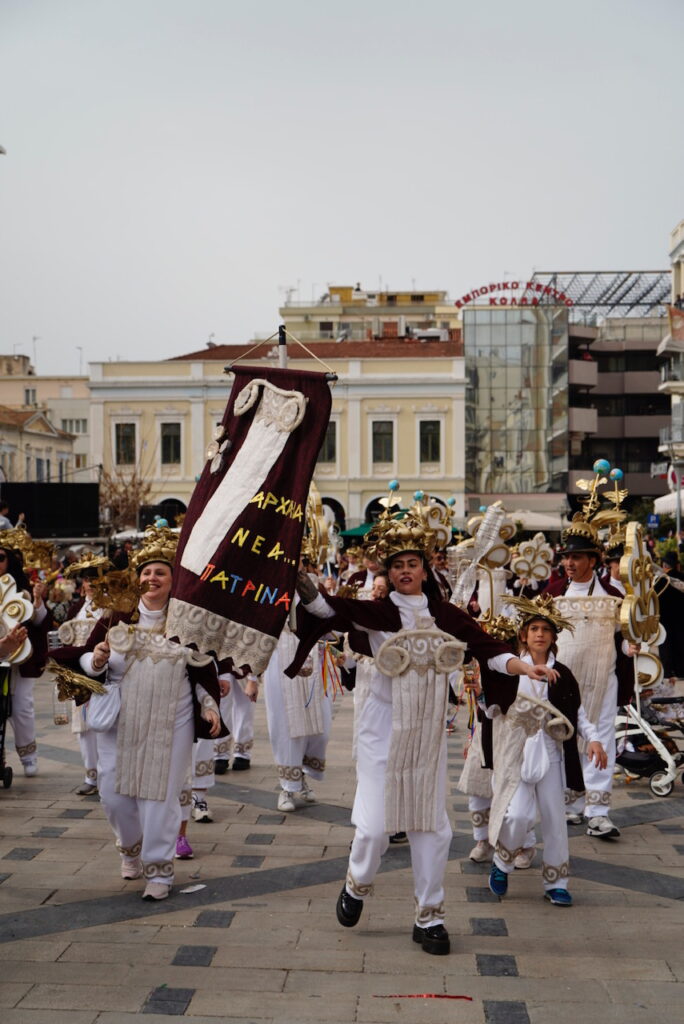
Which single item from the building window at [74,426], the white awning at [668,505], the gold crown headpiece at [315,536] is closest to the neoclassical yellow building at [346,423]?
the white awning at [668,505]

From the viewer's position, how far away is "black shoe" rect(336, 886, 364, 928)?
592cm

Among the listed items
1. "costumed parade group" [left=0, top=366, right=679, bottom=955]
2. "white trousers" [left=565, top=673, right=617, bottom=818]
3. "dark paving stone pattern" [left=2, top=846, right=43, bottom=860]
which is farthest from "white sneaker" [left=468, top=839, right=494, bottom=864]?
"dark paving stone pattern" [left=2, top=846, right=43, bottom=860]

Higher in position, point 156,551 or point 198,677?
point 156,551

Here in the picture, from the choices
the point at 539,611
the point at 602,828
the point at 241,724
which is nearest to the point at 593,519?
the point at 539,611

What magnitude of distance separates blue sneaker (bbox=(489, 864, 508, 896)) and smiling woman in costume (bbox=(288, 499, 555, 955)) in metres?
0.82

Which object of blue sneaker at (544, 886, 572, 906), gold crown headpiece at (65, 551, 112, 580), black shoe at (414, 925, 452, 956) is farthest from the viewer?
gold crown headpiece at (65, 551, 112, 580)

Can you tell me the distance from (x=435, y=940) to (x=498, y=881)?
3.32 ft

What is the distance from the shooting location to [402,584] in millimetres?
5977

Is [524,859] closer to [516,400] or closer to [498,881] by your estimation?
[498,881]

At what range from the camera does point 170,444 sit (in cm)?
5078

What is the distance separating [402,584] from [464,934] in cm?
171

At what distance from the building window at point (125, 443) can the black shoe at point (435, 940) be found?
46.2 m

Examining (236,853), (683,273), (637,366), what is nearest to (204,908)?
(236,853)

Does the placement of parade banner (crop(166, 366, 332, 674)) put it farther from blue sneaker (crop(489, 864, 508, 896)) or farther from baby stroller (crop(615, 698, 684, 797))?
baby stroller (crop(615, 698, 684, 797))
